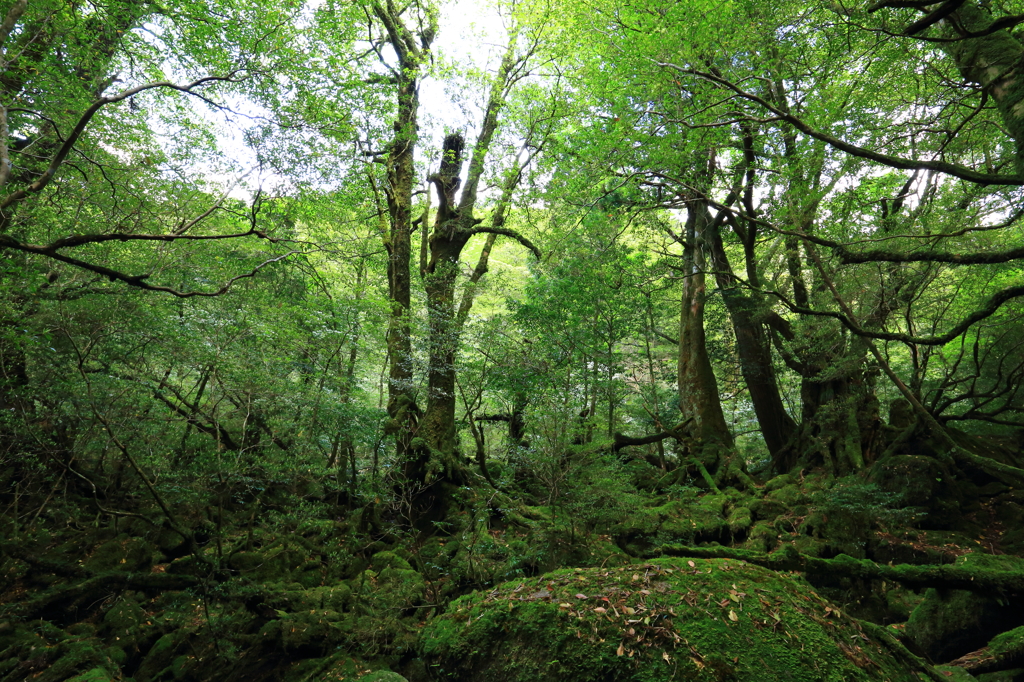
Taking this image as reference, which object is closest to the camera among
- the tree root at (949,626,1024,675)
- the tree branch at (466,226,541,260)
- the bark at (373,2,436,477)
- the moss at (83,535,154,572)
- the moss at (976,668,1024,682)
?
the tree root at (949,626,1024,675)

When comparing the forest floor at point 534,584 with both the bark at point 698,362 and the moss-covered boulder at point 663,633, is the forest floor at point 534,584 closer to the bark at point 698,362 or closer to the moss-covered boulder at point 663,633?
the moss-covered boulder at point 663,633

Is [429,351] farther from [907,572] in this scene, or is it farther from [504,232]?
[907,572]

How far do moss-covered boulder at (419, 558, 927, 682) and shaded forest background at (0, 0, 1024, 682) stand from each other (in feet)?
0.59

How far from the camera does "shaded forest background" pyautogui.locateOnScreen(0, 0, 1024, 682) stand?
5.37m

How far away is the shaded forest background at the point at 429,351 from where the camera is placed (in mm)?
5367

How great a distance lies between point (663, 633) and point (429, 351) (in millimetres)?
7863

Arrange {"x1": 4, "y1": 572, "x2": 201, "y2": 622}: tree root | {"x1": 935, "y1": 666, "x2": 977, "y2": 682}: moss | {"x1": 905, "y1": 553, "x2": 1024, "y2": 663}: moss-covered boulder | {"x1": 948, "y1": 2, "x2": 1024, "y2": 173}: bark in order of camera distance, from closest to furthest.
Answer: {"x1": 935, "y1": 666, "x2": 977, "y2": 682}: moss < {"x1": 948, "y1": 2, "x2": 1024, "y2": 173}: bark < {"x1": 905, "y1": 553, "x2": 1024, "y2": 663}: moss-covered boulder < {"x1": 4, "y1": 572, "x2": 201, "y2": 622}: tree root

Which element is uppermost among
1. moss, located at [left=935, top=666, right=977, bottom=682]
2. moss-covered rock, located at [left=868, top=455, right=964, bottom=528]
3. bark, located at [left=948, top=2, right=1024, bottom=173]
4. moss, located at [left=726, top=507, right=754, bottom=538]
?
bark, located at [left=948, top=2, right=1024, bottom=173]

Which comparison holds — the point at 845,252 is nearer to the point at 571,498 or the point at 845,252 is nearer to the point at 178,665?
the point at 571,498

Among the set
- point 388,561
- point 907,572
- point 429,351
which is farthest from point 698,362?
point 388,561

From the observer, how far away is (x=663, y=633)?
2312 mm

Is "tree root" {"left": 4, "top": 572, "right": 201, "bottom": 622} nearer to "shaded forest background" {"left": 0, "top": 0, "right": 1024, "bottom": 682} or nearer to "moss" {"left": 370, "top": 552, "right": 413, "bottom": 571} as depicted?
"shaded forest background" {"left": 0, "top": 0, "right": 1024, "bottom": 682}

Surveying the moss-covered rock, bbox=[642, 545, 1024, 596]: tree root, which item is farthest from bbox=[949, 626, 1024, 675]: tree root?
the moss-covered rock

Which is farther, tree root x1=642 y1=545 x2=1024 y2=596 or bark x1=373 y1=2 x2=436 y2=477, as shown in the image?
bark x1=373 y1=2 x2=436 y2=477
